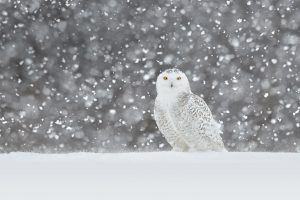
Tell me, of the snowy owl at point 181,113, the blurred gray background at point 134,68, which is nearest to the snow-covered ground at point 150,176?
the snowy owl at point 181,113

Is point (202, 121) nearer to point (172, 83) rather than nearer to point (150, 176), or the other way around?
point (172, 83)

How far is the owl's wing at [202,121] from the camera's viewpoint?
418cm

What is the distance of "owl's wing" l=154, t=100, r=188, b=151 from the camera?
423 cm

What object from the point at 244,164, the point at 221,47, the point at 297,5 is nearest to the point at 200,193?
the point at 244,164

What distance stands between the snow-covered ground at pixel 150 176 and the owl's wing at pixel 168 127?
574 mm

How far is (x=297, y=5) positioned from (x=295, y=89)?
917mm

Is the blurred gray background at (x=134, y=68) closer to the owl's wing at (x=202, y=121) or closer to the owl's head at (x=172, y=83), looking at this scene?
the owl's wing at (x=202, y=121)

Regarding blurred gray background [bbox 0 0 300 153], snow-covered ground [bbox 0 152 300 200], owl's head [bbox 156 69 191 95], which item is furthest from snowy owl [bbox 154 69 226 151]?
blurred gray background [bbox 0 0 300 153]

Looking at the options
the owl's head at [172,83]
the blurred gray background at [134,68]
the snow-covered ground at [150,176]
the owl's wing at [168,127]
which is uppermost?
the snow-covered ground at [150,176]

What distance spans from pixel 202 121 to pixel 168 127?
0.76ft

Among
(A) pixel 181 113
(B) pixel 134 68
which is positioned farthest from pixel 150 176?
(B) pixel 134 68

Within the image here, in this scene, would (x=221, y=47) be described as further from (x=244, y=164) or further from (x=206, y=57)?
(x=244, y=164)

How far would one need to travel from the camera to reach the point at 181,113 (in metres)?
4.17

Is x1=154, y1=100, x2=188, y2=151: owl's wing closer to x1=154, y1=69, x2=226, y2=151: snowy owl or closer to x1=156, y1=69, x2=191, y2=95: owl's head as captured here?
x1=154, y1=69, x2=226, y2=151: snowy owl
